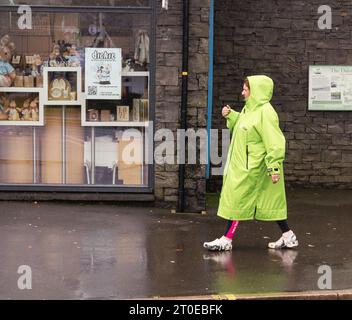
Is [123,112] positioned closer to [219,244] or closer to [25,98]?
[25,98]

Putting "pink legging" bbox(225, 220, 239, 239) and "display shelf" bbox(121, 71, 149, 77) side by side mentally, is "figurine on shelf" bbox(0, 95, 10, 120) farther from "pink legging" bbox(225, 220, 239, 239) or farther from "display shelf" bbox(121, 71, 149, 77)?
"pink legging" bbox(225, 220, 239, 239)

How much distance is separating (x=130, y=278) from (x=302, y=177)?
249 inches

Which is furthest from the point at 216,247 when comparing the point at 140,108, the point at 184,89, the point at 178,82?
the point at 140,108

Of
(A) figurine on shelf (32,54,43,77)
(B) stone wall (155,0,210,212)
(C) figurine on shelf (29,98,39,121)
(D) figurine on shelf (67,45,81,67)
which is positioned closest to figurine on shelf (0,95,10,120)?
(C) figurine on shelf (29,98,39,121)

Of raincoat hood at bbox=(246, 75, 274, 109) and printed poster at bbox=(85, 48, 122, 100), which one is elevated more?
printed poster at bbox=(85, 48, 122, 100)

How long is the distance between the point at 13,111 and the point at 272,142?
423 cm

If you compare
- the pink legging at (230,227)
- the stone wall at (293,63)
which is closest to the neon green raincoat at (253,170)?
the pink legging at (230,227)

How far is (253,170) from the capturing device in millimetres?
7488

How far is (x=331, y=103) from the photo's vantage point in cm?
1231

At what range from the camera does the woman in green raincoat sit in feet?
24.6

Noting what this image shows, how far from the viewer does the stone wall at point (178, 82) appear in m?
9.73

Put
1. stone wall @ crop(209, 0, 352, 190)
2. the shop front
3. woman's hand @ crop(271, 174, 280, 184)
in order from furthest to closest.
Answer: stone wall @ crop(209, 0, 352, 190), the shop front, woman's hand @ crop(271, 174, 280, 184)

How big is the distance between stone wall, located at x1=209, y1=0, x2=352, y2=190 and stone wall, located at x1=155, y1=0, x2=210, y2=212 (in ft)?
7.19

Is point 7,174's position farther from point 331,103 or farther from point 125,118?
point 331,103
